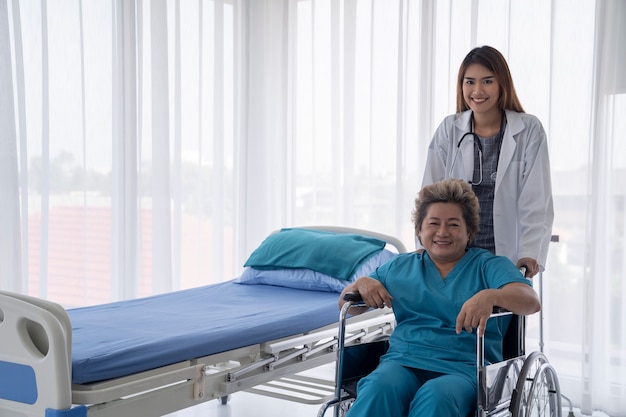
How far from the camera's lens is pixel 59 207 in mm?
3443

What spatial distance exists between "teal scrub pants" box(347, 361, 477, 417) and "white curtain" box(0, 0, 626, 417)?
963 mm

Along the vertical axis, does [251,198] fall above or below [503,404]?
above

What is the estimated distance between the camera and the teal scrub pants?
1.92 m

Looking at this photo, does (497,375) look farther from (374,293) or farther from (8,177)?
(8,177)

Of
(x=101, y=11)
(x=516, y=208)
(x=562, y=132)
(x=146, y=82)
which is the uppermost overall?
(x=101, y=11)

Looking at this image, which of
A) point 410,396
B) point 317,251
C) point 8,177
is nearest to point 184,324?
point 410,396

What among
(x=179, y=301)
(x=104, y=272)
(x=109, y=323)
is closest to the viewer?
(x=109, y=323)

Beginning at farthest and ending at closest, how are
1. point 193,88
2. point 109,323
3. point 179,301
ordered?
point 193,88 → point 179,301 → point 109,323

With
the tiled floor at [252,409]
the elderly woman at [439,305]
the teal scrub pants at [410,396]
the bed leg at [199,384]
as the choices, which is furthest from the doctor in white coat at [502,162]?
the tiled floor at [252,409]

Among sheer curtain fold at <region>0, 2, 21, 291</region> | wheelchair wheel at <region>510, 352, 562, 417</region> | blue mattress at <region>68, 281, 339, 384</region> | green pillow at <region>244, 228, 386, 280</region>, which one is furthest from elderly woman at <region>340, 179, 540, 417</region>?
sheer curtain fold at <region>0, 2, 21, 291</region>

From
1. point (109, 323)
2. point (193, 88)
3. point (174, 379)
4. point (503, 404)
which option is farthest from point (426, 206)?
point (193, 88)

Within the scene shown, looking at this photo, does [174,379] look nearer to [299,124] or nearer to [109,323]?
[109,323]

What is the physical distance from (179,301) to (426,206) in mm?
1158

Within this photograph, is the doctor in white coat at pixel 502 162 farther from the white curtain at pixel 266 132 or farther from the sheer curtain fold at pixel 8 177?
the sheer curtain fold at pixel 8 177
